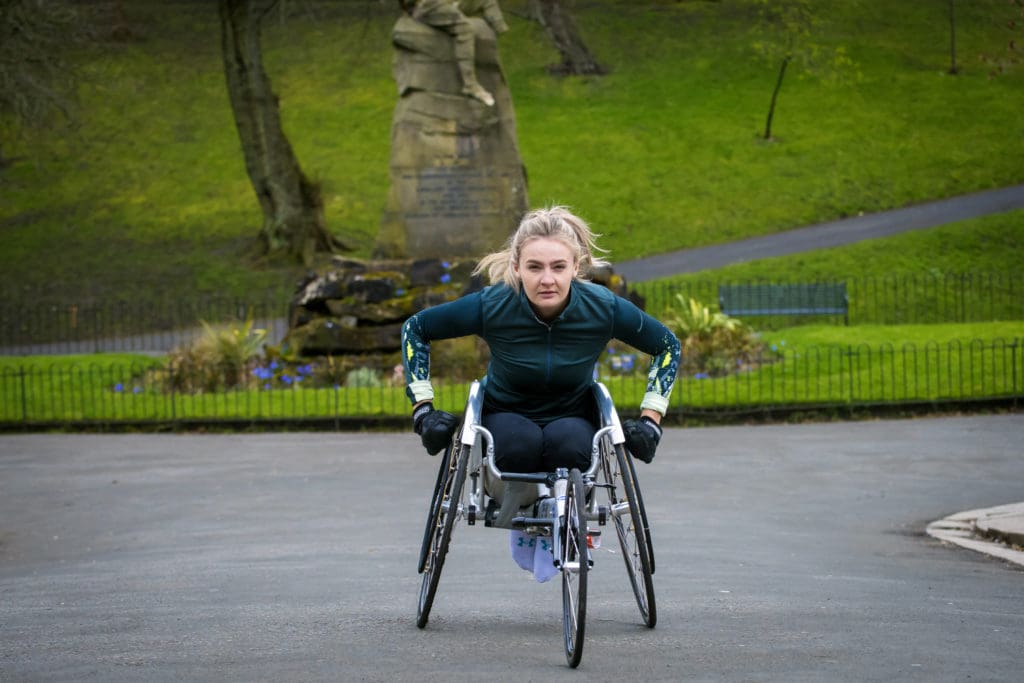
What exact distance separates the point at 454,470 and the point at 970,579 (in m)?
3.34

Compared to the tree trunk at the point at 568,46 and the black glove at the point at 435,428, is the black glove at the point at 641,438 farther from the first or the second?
the tree trunk at the point at 568,46

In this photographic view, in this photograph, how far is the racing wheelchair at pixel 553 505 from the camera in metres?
5.84

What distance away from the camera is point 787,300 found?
25953 mm

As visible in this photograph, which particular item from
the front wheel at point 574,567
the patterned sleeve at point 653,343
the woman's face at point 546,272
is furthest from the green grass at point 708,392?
the front wheel at point 574,567

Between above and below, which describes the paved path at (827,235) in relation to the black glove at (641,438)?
above

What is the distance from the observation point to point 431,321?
21.5 feet

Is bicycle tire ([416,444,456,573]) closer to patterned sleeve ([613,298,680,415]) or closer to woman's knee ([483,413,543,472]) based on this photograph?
woman's knee ([483,413,543,472])

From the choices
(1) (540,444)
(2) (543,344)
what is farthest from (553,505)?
(2) (543,344)

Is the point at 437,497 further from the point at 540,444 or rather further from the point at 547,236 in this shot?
the point at 547,236

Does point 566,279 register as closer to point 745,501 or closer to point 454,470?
point 454,470

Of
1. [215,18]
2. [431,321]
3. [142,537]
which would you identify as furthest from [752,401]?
[215,18]

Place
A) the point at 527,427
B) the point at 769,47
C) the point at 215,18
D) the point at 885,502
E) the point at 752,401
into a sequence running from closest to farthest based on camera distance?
1. the point at 527,427
2. the point at 885,502
3. the point at 752,401
4. the point at 769,47
5. the point at 215,18

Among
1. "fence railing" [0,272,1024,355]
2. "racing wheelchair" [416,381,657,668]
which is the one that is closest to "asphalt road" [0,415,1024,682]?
"racing wheelchair" [416,381,657,668]

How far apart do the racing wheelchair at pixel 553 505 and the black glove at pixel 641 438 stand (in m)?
0.05
